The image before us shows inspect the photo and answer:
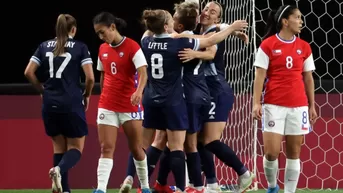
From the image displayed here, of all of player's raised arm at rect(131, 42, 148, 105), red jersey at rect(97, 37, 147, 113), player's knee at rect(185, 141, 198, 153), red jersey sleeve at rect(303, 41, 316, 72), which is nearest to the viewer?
player's raised arm at rect(131, 42, 148, 105)

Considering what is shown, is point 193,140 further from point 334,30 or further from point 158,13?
point 334,30

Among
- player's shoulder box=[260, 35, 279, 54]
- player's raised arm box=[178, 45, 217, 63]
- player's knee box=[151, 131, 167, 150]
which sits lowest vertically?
player's knee box=[151, 131, 167, 150]

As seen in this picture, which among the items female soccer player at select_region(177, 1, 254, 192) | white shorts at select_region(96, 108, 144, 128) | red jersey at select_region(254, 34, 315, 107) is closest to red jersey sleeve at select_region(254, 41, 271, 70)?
red jersey at select_region(254, 34, 315, 107)

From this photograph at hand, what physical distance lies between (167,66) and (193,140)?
0.81 metres

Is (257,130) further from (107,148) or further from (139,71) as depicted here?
(139,71)

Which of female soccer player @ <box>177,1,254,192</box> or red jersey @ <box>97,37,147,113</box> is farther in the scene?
female soccer player @ <box>177,1,254,192</box>

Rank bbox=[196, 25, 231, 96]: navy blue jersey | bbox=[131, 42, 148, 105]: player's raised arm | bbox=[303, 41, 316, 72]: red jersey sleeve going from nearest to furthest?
bbox=[131, 42, 148, 105]: player's raised arm, bbox=[303, 41, 316, 72]: red jersey sleeve, bbox=[196, 25, 231, 96]: navy blue jersey

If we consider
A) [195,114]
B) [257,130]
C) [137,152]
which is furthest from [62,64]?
[257,130]

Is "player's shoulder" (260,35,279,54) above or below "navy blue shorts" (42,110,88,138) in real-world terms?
above

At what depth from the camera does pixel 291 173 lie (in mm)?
9203

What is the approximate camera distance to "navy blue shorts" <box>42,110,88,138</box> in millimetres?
9352

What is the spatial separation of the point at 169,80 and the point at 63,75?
0.90 m

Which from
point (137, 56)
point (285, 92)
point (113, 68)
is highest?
point (137, 56)

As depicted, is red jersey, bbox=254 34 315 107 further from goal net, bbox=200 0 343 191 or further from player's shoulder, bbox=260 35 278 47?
goal net, bbox=200 0 343 191
